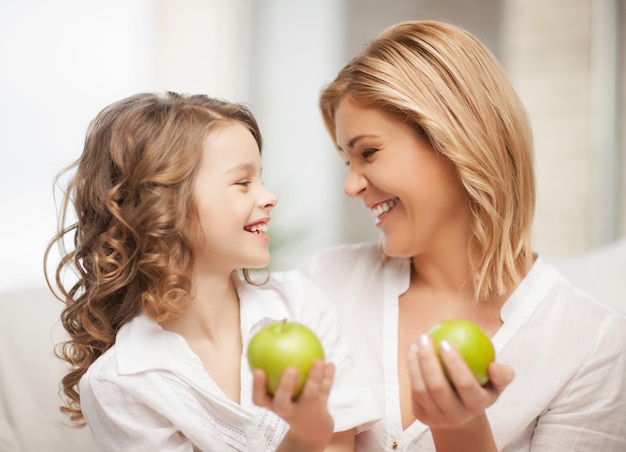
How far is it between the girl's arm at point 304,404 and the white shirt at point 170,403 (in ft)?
0.79

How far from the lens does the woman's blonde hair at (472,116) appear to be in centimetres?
156

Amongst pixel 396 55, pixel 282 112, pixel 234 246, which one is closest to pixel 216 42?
pixel 282 112

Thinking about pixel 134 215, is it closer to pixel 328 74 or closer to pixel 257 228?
pixel 257 228

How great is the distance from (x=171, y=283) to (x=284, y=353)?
1.38ft

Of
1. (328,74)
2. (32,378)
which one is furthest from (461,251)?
(328,74)

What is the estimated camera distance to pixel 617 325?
151 centimetres

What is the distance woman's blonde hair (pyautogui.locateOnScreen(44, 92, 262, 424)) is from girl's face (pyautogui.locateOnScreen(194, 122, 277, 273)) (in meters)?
0.02

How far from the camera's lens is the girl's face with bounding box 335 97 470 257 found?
158cm

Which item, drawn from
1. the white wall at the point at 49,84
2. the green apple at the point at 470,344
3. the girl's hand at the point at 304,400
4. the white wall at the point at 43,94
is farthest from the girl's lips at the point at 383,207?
the white wall at the point at 43,94

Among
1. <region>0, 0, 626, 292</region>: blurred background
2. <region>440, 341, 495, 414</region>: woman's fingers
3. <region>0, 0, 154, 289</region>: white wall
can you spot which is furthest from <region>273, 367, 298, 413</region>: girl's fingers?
<region>0, 0, 626, 292</region>: blurred background

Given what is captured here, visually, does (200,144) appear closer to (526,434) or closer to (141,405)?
(141,405)

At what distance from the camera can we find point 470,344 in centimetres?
110

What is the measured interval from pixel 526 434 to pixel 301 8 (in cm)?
320

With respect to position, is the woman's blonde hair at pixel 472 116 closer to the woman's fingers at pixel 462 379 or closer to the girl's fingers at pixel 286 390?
the woman's fingers at pixel 462 379
